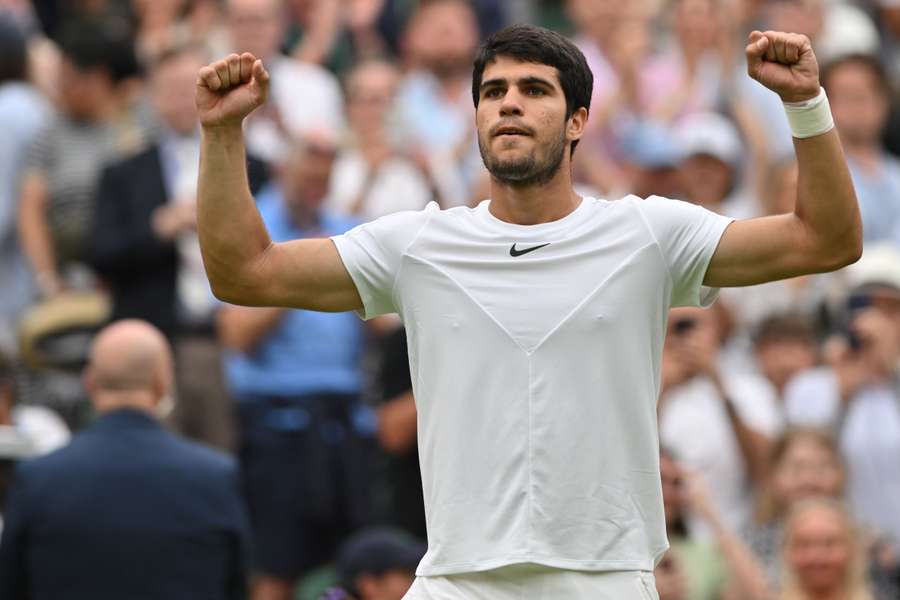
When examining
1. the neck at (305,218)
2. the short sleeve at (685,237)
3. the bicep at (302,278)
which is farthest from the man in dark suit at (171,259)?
the short sleeve at (685,237)

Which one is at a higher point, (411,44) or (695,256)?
(411,44)

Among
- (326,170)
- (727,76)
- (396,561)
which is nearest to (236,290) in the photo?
(396,561)

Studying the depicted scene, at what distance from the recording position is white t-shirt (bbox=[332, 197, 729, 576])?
505 centimetres

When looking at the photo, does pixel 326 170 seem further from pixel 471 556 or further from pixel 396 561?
pixel 471 556

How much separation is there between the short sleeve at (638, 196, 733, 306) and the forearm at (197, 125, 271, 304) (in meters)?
1.01

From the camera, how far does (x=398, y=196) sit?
11625mm

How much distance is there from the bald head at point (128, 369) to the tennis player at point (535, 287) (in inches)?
94.7

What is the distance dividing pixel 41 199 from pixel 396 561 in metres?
3.93

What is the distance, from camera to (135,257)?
398 inches

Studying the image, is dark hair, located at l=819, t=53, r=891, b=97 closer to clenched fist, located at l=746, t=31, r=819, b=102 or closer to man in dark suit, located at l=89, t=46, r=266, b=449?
man in dark suit, located at l=89, t=46, r=266, b=449

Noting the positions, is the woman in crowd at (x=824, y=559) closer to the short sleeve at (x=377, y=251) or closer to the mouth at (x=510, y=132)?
the short sleeve at (x=377, y=251)

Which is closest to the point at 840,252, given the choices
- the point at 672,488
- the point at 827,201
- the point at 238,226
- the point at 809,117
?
the point at 827,201

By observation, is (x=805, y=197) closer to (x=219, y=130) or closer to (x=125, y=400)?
(x=219, y=130)

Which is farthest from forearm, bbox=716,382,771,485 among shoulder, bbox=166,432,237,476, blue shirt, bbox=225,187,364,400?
shoulder, bbox=166,432,237,476
